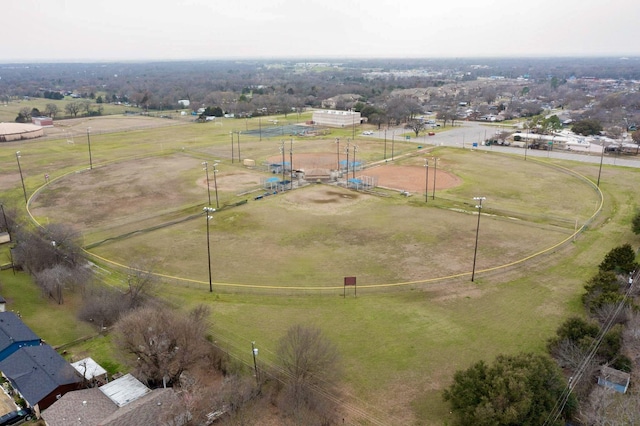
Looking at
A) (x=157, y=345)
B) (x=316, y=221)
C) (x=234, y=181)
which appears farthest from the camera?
(x=234, y=181)

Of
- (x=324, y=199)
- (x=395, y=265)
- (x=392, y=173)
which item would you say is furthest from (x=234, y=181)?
(x=395, y=265)

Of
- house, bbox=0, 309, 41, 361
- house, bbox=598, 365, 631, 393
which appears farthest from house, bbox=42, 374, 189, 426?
house, bbox=598, 365, 631, 393

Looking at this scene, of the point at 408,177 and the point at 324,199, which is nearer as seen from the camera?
the point at 324,199

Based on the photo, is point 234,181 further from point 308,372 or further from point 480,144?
point 480,144

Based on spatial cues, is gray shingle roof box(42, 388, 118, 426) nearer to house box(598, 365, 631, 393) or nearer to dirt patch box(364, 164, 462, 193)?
house box(598, 365, 631, 393)

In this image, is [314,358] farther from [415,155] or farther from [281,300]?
[415,155]

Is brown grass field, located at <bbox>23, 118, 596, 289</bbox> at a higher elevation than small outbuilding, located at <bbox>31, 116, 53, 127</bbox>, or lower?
lower
